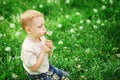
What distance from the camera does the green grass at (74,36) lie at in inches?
173

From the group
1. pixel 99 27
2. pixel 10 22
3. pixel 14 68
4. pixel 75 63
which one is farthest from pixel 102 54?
pixel 10 22

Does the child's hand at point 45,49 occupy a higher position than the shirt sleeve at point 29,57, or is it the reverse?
the child's hand at point 45,49

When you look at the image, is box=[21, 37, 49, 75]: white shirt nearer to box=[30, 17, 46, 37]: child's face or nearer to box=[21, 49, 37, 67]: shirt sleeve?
box=[21, 49, 37, 67]: shirt sleeve

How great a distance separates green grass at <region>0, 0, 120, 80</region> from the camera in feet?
14.4

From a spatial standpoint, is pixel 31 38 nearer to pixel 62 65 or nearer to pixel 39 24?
pixel 39 24

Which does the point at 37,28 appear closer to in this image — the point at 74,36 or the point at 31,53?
the point at 31,53

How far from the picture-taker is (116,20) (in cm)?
581

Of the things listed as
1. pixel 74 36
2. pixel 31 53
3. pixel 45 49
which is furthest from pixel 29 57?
pixel 74 36

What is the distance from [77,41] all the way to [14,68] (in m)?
1.13

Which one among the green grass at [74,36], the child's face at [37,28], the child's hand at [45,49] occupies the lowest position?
the green grass at [74,36]

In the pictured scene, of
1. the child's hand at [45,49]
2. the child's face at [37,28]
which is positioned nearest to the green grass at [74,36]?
the child's hand at [45,49]

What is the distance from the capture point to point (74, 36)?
526 centimetres

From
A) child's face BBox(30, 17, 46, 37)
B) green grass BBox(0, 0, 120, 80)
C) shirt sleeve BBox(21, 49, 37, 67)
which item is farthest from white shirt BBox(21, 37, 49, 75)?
green grass BBox(0, 0, 120, 80)

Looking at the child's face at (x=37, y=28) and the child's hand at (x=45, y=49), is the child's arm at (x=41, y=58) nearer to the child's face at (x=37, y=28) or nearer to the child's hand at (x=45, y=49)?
the child's hand at (x=45, y=49)
